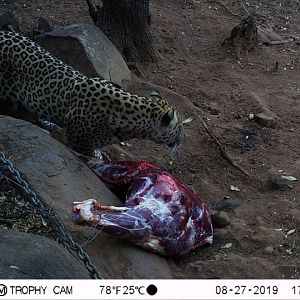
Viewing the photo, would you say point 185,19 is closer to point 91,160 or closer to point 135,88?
point 135,88

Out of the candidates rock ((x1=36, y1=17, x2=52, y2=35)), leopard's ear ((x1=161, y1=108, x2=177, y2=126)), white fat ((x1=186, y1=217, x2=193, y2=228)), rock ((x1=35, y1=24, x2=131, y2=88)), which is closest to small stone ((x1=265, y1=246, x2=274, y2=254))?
white fat ((x1=186, y1=217, x2=193, y2=228))

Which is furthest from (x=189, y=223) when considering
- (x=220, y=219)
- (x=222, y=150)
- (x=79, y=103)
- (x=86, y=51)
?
(x=86, y=51)

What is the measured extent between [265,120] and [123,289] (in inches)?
166

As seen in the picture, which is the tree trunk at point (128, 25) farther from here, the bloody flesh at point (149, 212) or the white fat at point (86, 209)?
the white fat at point (86, 209)

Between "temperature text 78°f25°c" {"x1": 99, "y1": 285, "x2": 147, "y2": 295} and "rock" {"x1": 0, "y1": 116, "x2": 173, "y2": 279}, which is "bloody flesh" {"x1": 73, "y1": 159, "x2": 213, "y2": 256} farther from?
"temperature text 78°f25°c" {"x1": 99, "y1": 285, "x2": 147, "y2": 295}

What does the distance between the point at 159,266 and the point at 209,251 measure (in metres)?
0.54

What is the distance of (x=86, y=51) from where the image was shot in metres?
7.04

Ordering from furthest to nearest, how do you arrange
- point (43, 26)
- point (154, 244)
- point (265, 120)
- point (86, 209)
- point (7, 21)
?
point (43, 26), point (7, 21), point (265, 120), point (154, 244), point (86, 209)

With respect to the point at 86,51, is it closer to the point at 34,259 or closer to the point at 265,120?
the point at 265,120

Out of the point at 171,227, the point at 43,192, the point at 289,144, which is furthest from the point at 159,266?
the point at 289,144

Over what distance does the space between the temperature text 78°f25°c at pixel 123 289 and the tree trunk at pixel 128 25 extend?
5.31m

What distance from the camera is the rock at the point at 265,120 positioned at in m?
7.03

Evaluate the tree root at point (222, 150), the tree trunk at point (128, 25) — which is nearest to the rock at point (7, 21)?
the tree trunk at point (128, 25)

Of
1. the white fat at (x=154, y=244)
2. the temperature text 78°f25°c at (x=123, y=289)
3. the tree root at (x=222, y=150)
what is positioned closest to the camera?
the temperature text 78°f25°c at (x=123, y=289)
